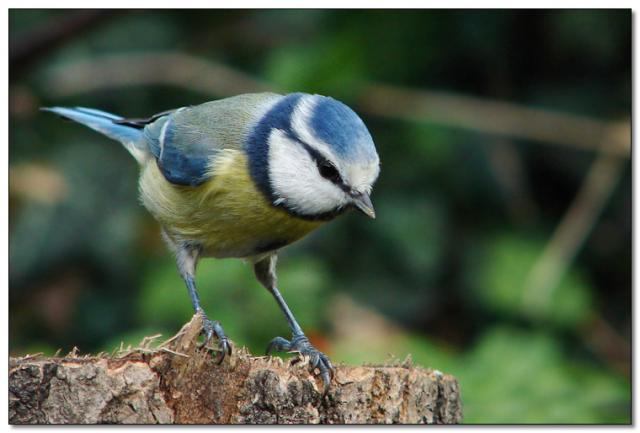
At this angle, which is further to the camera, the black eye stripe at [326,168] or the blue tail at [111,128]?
the blue tail at [111,128]

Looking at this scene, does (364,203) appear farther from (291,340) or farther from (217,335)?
(291,340)

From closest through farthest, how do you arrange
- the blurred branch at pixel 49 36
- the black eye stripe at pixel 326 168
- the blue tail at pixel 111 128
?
the black eye stripe at pixel 326 168 → the blue tail at pixel 111 128 → the blurred branch at pixel 49 36

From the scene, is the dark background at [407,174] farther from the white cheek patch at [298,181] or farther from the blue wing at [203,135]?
the white cheek patch at [298,181]

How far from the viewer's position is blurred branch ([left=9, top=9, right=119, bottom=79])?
14.0ft

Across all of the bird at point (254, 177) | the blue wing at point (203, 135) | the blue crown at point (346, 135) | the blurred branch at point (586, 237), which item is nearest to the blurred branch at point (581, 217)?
the blurred branch at point (586, 237)

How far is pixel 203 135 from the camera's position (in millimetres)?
2939

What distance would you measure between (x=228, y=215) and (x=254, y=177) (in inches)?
6.1

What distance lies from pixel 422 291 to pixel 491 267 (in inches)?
15.5

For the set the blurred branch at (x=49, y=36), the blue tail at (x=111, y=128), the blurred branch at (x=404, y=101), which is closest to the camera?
the blue tail at (x=111, y=128)

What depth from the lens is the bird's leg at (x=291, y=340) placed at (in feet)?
8.27

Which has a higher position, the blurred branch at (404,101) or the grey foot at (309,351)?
the blurred branch at (404,101)

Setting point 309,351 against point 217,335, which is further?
point 309,351

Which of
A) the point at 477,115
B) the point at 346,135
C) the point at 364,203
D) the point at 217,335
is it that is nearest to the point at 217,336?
the point at 217,335

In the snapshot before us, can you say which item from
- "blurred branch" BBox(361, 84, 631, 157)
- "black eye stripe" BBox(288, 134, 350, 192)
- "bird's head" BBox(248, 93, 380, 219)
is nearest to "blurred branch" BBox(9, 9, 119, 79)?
"blurred branch" BBox(361, 84, 631, 157)
